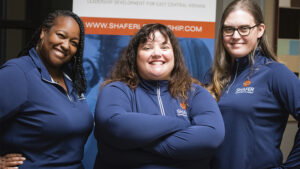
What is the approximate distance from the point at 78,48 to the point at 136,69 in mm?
417

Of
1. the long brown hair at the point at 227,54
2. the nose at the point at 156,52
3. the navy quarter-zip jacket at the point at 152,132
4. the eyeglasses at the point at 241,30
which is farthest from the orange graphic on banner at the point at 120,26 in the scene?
the navy quarter-zip jacket at the point at 152,132

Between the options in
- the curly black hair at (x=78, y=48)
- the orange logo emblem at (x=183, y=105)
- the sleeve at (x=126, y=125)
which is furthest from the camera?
the curly black hair at (x=78, y=48)

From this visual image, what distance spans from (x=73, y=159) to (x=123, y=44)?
1133mm

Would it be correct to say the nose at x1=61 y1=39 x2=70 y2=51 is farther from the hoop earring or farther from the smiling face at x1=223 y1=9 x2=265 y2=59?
the smiling face at x1=223 y1=9 x2=265 y2=59

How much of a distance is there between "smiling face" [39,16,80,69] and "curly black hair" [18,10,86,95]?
0.03 meters

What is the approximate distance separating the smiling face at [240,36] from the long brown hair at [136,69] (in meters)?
0.34

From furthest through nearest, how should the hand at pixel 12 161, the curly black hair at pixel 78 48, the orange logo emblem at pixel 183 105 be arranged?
the curly black hair at pixel 78 48
the orange logo emblem at pixel 183 105
the hand at pixel 12 161

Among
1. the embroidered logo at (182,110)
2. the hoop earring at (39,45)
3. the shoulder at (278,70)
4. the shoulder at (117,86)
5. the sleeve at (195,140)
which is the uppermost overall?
the hoop earring at (39,45)

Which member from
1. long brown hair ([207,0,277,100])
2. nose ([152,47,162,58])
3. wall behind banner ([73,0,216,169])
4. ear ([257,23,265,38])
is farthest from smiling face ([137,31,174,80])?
wall behind banner ([73,0,216,169])

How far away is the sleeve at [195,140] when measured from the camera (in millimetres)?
Answer: 1348

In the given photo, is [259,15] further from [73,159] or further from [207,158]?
[73,159]

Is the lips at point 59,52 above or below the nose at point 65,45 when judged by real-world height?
below

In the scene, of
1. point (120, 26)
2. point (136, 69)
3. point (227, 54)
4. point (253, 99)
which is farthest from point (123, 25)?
point (253, 99)

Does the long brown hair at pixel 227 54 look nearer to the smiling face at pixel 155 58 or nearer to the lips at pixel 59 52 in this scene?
the smiling face at pixel 155 58
